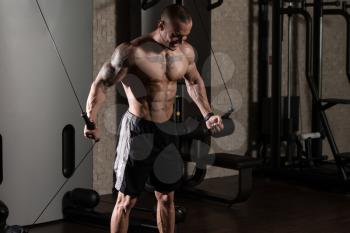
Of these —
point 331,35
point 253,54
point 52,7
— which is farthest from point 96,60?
point 331,35

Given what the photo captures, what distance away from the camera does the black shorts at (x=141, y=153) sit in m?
2.84

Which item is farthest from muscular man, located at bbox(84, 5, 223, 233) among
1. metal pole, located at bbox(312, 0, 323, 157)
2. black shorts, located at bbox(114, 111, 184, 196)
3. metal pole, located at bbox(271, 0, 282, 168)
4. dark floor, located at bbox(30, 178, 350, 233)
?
metal pole, located at bbox(312, 0, 323, 157)

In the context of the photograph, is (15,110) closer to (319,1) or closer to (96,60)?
(96,60)

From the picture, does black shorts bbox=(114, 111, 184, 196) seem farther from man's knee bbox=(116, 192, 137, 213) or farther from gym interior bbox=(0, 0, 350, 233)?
gym interior bbox=(0, 0, 350, 233)

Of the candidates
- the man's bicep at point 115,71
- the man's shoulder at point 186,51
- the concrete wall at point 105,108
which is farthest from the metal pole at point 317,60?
the man's bicep at point 115,71

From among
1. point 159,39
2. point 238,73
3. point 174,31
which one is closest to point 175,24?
point 174,31

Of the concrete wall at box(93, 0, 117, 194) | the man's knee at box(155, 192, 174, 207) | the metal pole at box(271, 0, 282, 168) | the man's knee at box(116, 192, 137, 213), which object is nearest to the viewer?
the man's knee at box(116, 192, 137, 213)

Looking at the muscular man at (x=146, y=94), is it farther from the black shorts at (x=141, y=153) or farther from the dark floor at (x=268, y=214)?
the dark floor at (x=268, y=214)

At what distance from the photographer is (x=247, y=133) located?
18.9ft

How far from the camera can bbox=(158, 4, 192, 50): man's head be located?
2.65m

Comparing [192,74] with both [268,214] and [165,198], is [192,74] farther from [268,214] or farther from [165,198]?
[268,214]

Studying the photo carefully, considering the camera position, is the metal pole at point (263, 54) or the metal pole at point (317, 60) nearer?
the metal pole at point (317, 60)

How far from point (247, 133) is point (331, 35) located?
146 centimetres

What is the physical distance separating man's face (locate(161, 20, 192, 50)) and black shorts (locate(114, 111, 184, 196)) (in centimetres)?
37
